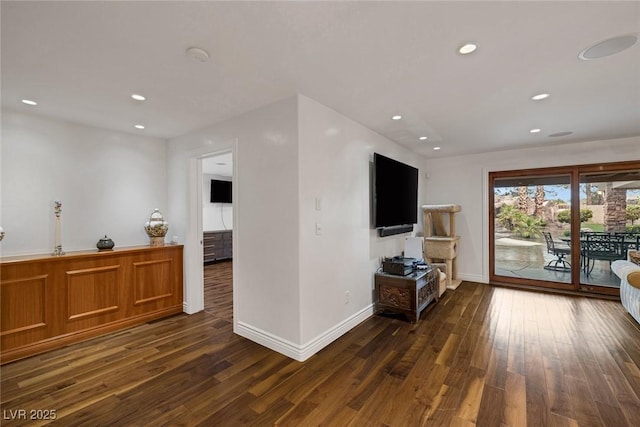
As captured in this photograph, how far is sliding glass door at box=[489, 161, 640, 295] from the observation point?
413cm

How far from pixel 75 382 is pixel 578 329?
4.88 m

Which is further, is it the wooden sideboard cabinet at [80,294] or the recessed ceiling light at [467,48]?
the wooden sideboard cabinet at [80,294]

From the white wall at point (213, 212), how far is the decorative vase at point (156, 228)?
370 centimetres

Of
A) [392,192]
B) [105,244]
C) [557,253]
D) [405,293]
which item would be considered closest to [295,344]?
[405,293]

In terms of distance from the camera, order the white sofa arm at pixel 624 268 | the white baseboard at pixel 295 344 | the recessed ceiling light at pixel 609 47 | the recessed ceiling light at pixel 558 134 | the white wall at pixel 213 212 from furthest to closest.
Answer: the white wall at pixel 213 212, the recessed ceiling light at pixel 558 134, the white sofa arm at pixel 624 268, the white baseboard at pixel 295 344, the recessed ceiling light at pixel 609 47

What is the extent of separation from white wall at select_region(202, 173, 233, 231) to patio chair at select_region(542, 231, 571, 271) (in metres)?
7.28

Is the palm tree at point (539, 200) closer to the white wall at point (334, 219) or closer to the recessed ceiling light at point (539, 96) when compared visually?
the recessed ceiling light at point (539, 96)

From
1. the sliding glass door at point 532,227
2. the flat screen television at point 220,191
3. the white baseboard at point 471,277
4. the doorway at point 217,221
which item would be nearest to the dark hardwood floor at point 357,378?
the sliding glass door at point 532,227

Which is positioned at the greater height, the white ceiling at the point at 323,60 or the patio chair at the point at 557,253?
the white ceiling at the point at 323,60

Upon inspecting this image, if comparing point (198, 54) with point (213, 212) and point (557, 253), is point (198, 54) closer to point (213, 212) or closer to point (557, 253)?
point (557, 253)

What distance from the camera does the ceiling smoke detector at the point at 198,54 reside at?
69.0 inches

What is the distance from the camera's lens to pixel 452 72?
2.07 meters

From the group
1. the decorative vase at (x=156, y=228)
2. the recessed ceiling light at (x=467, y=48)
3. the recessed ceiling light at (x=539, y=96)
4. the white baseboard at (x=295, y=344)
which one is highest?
the recessed ceiling light at (x=539, y=96)

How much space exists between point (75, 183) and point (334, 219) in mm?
3075
